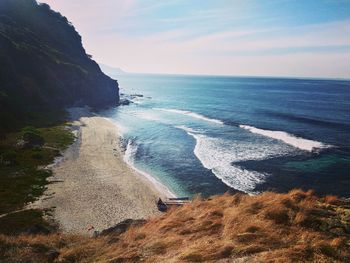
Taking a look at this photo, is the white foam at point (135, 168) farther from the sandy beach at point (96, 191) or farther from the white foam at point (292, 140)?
the white foam at point (292, 140)

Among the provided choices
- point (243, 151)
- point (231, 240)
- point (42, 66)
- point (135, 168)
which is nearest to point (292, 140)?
point (243, 151)

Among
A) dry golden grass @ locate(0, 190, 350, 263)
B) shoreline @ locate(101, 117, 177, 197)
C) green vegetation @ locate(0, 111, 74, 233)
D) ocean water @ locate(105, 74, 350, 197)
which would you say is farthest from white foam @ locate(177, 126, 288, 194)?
green vegetation @ locate(0, 111, 74, 233)

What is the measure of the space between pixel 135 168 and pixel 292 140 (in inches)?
1195

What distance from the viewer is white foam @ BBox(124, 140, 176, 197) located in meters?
35.4

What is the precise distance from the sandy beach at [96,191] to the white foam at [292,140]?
28171 millimetres

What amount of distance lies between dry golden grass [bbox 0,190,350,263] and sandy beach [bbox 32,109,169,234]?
12.4m

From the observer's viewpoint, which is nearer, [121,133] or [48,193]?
[48,193]

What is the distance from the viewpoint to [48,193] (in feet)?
105

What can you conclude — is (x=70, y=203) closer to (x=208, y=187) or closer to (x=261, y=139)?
(x=208, y=187)

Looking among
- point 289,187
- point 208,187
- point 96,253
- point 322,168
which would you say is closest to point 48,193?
point 208,187

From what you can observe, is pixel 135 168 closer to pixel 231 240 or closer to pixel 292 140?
pixel 292 140

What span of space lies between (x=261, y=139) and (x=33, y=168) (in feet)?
129

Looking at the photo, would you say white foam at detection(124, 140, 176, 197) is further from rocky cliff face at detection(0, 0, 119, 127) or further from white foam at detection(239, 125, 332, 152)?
white foam at detection(239, 125, 332, 152)

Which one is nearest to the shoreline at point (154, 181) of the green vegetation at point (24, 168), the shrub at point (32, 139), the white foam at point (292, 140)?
the green vegetation at point (24, 168)
